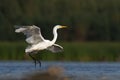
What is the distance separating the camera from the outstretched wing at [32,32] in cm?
2188

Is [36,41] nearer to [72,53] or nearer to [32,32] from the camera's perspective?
[32,32]

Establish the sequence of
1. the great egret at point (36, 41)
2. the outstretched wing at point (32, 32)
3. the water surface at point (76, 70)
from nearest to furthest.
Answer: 1. the water surface at point (76, 70)
2. the outstretched wing at point (32, 32)
3. the great egret at point (36, 41)

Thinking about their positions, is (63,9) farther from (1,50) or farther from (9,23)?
(1,50)

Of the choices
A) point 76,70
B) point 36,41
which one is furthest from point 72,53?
point 36,41

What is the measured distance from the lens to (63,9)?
120ft

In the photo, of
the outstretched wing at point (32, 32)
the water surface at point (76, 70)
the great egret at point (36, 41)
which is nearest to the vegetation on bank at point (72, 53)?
the water surface at point (76, 70)

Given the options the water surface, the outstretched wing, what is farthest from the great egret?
the water surface

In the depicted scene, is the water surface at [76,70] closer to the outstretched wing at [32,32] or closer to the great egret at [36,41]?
the great egret at [36,41]

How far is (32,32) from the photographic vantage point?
22219 millimetres

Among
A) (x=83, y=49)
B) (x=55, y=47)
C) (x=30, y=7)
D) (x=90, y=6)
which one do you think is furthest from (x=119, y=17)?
(x=55, y=47)

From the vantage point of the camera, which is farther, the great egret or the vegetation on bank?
the vegetation on bank

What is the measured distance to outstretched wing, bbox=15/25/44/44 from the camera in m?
21.9

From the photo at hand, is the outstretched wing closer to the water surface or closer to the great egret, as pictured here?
the great egret

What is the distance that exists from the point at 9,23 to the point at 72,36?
447 centimetres
